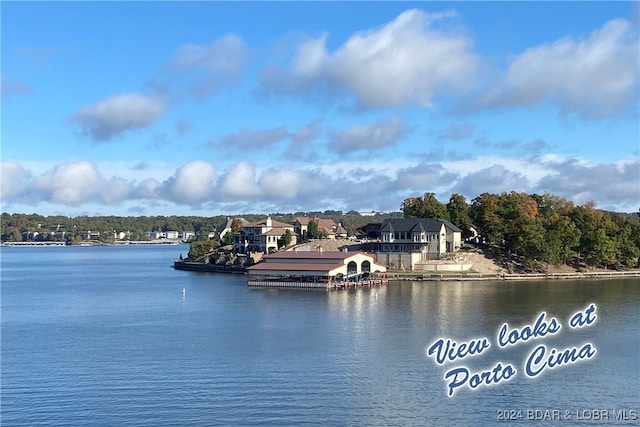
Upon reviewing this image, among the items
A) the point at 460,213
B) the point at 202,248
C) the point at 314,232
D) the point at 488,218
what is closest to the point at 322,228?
the point at 314,232

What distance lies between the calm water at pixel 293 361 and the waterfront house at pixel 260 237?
32.2 meters

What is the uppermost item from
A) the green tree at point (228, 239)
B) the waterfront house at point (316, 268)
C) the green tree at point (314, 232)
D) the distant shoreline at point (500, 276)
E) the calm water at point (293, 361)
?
the green tree at point (314, 232)

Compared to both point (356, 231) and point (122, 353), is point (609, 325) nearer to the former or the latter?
point (122, 353)

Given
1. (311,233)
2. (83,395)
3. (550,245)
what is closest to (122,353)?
(83,395)

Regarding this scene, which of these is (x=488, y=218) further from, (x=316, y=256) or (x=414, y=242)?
(x=316, y=256)

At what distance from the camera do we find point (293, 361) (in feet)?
96.8

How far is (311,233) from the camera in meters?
90.9

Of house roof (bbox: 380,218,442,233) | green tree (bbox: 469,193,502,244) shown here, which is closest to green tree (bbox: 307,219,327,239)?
house roof (bbox: 380,218,442,233)

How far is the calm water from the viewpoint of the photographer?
2289cm

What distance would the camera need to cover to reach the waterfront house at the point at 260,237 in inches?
3412

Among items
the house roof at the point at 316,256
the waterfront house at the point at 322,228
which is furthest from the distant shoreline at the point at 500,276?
the waterfront house at the point at 322,228

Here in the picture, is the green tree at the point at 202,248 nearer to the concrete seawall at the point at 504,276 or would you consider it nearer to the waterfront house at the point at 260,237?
the waterfront house at the point at 260,237

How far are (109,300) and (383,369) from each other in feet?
106

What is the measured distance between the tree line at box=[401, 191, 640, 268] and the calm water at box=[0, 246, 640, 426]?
19.0 meters
